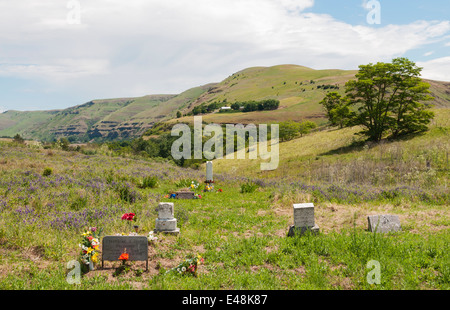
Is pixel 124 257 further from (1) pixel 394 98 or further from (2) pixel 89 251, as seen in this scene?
(1) pixel 394 98

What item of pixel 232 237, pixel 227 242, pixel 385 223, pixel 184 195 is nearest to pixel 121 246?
pixel 227 242

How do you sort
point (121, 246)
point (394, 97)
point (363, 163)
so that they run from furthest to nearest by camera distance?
point (394, 97)
point (363, 163)
point (121, 246)

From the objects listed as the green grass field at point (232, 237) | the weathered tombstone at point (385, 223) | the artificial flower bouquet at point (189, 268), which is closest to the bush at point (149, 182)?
the green grass field at point (232, 237)

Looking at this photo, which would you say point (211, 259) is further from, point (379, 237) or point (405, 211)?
point (405, 211)

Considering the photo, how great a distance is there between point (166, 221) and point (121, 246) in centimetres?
251

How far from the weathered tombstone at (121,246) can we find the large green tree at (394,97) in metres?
40.3

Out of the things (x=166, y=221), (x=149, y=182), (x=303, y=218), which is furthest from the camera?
(x=149, y=182)

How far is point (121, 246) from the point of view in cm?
696

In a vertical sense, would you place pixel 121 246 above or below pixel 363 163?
below

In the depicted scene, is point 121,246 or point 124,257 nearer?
point 124,257
